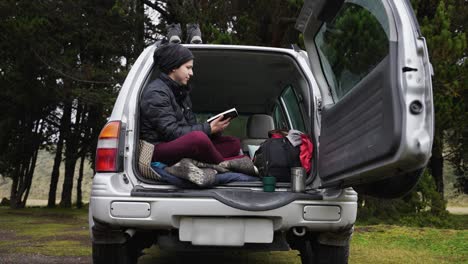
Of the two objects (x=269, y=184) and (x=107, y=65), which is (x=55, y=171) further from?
(x=269, y=184)

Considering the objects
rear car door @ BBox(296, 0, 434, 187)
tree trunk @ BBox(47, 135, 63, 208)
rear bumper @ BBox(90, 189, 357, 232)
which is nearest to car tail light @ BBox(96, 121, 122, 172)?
rear bumper @ BBox(90, 189, 357, 232)

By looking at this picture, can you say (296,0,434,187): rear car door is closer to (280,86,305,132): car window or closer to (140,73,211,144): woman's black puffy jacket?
(140,73,211,144): woman's black puffy jacket

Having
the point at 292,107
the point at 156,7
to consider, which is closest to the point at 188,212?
the point at 292,107

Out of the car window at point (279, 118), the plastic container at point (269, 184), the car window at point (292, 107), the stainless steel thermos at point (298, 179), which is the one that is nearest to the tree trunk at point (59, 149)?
the car window at point (279, 118)

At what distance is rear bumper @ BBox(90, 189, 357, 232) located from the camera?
2.98 metres

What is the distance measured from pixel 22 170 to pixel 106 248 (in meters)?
22.7

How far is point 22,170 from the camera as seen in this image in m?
24.2

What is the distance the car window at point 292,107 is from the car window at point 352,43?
1.16 metres

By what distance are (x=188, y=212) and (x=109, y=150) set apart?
0.66 m

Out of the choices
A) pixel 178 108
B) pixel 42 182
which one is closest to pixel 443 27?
pixel 178 108

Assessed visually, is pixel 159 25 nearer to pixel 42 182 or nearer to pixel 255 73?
pixel 255 73

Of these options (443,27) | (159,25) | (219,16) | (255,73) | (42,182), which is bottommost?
(42,182)

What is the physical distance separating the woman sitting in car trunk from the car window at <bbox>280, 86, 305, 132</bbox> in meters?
1.24

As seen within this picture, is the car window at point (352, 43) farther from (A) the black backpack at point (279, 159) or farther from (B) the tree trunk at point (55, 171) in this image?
(B) the tree trunk at point (55, 171)
